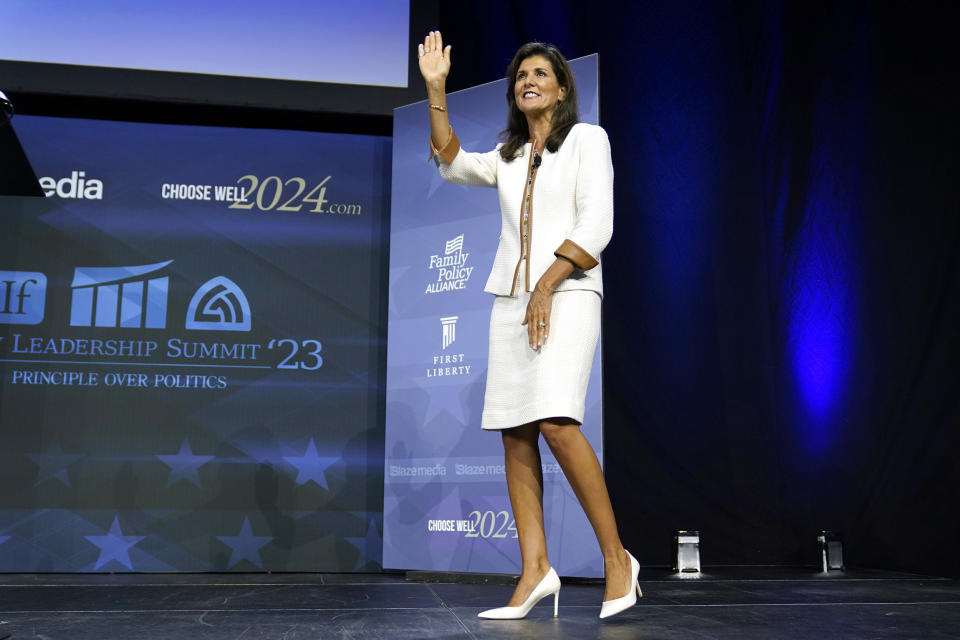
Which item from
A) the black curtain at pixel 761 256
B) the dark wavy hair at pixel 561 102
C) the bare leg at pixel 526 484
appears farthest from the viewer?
the black curtain at pixel 761 256

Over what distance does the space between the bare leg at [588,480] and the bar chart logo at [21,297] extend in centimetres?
285

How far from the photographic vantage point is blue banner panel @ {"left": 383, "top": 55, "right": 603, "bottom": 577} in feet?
11.3

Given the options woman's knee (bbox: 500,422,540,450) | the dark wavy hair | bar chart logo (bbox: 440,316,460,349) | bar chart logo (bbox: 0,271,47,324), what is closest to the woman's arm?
the dark wavy hair

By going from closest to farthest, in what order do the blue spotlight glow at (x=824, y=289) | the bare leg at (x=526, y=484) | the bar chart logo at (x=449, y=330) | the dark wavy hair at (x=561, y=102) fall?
the bare leg at (x=526, y=484) → the dark wavy hair at (x=561, y=102) → the bar chart logo at (x=449, y=330) → the blue spotlight glow at (x=824, y=289)

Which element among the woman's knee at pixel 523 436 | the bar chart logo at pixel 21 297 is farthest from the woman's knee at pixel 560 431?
the bar chart logo at pixel 21 297

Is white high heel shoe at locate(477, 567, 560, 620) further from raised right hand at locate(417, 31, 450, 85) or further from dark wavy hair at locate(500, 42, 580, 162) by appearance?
raised right hand at locate(417, 31, 450, 85)

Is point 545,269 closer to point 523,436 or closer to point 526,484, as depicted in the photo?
point 523,436

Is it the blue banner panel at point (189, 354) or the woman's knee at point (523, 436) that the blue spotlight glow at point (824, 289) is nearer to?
the blue banner panel at point (189, 354)

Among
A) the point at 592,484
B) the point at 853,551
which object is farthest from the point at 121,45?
the point at 853,551

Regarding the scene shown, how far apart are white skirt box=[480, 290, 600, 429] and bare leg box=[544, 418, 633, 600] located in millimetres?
44

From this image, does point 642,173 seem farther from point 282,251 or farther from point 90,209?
point 90,209

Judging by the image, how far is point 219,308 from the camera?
4129 mm

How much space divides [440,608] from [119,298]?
7.88ft

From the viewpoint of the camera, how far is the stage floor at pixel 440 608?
6.33 ft
